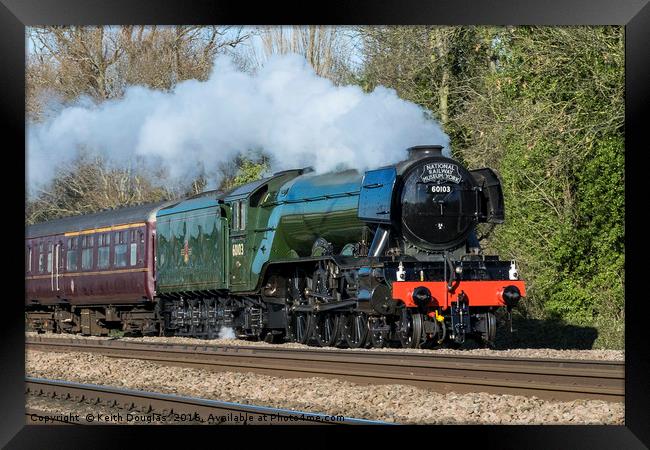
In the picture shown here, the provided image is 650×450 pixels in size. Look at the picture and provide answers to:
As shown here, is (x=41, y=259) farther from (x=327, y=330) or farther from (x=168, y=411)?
(x=168, y=411)

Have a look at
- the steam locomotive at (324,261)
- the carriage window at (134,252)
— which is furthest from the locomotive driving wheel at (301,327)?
the carriage window at (134,252)

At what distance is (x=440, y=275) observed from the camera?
51.4ft

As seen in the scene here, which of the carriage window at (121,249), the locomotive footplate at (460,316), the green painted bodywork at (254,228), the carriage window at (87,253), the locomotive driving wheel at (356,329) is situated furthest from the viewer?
the carriage window at (87,253)

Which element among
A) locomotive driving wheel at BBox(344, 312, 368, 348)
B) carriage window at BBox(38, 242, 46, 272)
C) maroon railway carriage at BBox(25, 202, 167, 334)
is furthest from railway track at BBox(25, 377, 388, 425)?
carriage window at BBox(38, 242, 46, 272)

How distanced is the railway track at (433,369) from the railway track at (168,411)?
2250 millimetres

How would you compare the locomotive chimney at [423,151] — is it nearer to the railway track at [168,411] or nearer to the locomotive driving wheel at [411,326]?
the locomotive driving wheel at [411,326]

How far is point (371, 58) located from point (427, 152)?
979 centimetres

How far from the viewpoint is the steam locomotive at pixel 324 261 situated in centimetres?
1571

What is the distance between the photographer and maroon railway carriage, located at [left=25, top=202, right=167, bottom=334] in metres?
24.5

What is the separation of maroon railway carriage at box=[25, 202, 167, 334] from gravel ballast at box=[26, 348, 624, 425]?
834cm

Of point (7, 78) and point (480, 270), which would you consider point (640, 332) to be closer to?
point (7, 78)

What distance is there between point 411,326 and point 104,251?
40.5 ft

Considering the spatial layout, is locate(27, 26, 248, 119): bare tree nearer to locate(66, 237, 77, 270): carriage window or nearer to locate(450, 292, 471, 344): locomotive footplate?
locate(66, 237, 77, 270): carriage window

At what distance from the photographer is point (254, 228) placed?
1956 cm
